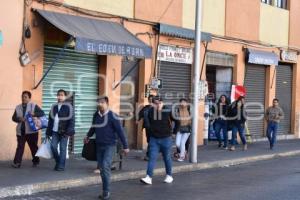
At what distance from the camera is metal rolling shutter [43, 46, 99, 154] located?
1401 centimetres

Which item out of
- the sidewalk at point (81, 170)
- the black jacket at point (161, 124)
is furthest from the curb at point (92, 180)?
the black jacket at point (161, 124)

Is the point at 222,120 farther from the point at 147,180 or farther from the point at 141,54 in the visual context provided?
the point at 147,180

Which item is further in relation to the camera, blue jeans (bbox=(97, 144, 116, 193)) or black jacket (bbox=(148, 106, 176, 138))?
black jacket (bbox=(148, 106, 176, 138))

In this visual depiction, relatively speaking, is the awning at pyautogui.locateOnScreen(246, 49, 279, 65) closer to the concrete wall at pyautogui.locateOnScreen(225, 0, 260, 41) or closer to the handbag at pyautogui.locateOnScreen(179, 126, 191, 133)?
the concrete wall at pyautogui.locateOnScreen(225, 0, 260, 41)

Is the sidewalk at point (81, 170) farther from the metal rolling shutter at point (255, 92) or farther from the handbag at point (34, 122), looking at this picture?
the metal rolling shutter at point (255, 92)

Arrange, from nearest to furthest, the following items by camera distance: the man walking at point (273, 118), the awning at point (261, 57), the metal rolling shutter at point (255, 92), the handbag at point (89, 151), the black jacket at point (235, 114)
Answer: the handbag at point (89, 151), the black jacket at point (235, 114), the man walking at point (273, 118), the awning at point (261, 57), the metal rolling shutter at point (255, 92)

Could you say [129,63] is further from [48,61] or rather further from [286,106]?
[286,106]

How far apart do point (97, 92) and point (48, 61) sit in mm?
1943

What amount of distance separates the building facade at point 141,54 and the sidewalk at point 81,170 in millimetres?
1311

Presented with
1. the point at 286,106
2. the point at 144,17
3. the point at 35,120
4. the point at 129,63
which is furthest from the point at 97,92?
the point at 286,106

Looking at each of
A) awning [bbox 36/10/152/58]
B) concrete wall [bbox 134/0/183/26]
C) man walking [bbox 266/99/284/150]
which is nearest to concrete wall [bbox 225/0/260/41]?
concrete wall [bbox 134/0/183/26]

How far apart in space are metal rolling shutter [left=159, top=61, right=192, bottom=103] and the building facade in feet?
0.10

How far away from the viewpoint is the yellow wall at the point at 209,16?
18.0 m

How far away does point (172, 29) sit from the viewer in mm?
16984
